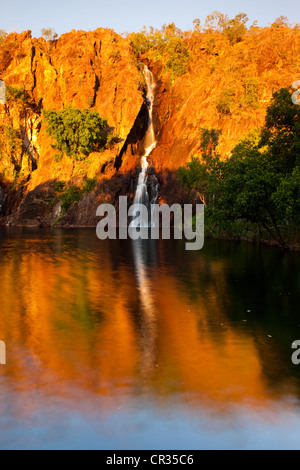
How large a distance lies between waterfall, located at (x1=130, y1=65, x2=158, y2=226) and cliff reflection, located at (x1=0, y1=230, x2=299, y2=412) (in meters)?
47.5

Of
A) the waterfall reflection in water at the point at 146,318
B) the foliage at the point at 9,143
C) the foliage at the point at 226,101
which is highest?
the foliage at the point at 226,101

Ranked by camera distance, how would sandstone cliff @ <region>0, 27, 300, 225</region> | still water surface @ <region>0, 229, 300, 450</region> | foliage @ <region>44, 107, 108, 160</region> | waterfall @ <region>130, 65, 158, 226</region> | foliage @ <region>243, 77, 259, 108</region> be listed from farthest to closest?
1. foliage @ <region>44, 107, 108, 160</region>
2. waterfall @ <region>130, 65, 158, 226</region>
3. sandstone cliff @ <region>0, 27, 300, 225</region>
4. foliage @ <region>243, 77, 259, 108</region>
5. still water surface @ <region>0, 229, 300, 450</region>

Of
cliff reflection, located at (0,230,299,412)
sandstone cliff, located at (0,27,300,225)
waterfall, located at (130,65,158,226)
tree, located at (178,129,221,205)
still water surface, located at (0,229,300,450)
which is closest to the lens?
still water surface, located at (0,229,300,450)

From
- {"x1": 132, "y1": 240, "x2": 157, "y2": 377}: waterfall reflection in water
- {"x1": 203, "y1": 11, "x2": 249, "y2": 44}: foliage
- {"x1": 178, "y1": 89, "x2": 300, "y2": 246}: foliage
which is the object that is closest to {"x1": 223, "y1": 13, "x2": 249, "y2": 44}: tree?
{"x1": 203, "y1": 11, "x2": 249, "y2": 44}: foliage

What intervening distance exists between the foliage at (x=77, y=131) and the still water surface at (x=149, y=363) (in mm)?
56147

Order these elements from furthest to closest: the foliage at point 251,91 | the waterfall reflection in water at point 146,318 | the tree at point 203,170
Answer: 1. the foliage at point 251,91
2. the tree at point 203,170
3. the waterfall reflection in water at point 146,318

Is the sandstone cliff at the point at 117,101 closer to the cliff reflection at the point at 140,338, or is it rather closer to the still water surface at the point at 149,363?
the cliff reflection at the point at 140,338

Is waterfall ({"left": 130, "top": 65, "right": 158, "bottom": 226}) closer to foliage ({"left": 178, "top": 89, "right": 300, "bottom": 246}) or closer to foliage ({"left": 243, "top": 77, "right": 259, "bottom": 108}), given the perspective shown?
foliage ({"left": 243, "top": 77, "right": 259, "bottom": 108})

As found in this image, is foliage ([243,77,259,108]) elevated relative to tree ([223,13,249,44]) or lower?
lower

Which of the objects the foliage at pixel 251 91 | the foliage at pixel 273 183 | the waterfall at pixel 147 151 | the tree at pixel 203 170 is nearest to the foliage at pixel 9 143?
the waterfall at pixel 147 151

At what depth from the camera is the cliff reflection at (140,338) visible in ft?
27.3

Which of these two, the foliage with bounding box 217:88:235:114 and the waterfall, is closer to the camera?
the foliage with bounding box 217:88:235:114

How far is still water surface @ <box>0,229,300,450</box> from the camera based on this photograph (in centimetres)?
676
